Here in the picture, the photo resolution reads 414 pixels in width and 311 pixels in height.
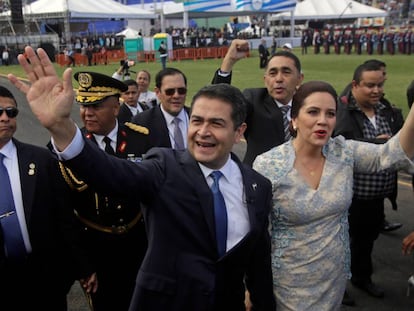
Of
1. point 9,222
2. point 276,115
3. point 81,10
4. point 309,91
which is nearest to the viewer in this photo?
point 309,91

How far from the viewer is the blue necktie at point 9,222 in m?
2.87

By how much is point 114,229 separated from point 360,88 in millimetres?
2508

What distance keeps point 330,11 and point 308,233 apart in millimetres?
56869

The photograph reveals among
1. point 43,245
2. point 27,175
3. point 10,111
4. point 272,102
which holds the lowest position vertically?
point 43,245

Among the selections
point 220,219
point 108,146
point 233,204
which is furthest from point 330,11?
point 220,219

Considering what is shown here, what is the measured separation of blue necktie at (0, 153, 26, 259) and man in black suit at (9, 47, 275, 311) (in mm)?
868

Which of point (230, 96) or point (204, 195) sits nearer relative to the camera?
point (204, 195)

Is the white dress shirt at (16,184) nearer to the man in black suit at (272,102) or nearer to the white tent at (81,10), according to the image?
the man in black suit at (272,102)

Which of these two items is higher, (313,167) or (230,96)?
(230,96)

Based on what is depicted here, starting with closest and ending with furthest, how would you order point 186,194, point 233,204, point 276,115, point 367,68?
1. point 186,194
2. point 233,204
3. point 276,115
4. point 367,68

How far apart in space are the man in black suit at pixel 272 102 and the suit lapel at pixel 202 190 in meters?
1.95

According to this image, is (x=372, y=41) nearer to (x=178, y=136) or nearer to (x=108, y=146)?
(x=178, y=136)

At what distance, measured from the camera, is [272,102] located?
13.5 feet

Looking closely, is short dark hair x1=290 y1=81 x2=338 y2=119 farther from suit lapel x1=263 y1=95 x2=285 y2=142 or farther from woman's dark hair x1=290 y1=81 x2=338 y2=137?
suit lapel x1=263 y1=95 x2=285 y2=142
